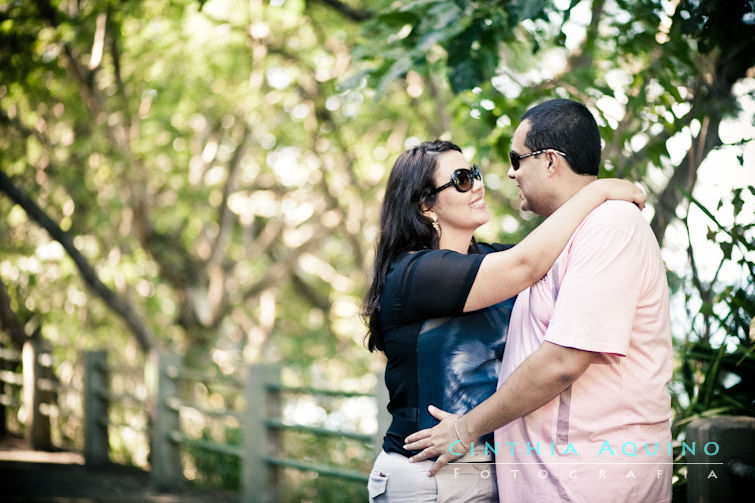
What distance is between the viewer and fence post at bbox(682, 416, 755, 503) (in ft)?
8.09

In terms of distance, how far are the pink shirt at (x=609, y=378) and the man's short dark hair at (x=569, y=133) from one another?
0.23 meters

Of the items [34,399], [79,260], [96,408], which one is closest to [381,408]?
[79,260]

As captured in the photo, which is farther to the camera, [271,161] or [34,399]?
[271,161]

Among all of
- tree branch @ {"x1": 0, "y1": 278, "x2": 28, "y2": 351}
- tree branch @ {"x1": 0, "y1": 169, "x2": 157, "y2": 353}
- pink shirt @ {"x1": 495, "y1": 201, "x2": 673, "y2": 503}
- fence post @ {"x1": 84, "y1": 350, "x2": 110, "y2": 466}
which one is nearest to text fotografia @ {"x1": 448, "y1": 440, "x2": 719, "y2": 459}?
pink shirt @ {"x1": 495, "y1": 201, "x2": 673, "y2": 503}

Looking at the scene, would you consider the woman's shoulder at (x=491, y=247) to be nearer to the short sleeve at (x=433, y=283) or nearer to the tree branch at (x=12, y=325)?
the short sleeve at (x=433, y=283)

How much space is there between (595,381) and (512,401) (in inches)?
9.9

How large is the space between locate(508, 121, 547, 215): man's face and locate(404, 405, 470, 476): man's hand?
31.2 inches

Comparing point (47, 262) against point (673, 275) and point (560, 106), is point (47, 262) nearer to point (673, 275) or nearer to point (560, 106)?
point (673, 275)

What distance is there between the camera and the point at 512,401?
88.6 inches

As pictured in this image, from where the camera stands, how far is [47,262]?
1180 cm

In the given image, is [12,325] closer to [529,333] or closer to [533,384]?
[529,333]

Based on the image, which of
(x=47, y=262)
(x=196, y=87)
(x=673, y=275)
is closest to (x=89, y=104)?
(x=196, y=87)

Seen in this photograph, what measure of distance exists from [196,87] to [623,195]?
29.4 feet

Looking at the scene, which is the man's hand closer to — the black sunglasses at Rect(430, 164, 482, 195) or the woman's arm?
the woman's arm
